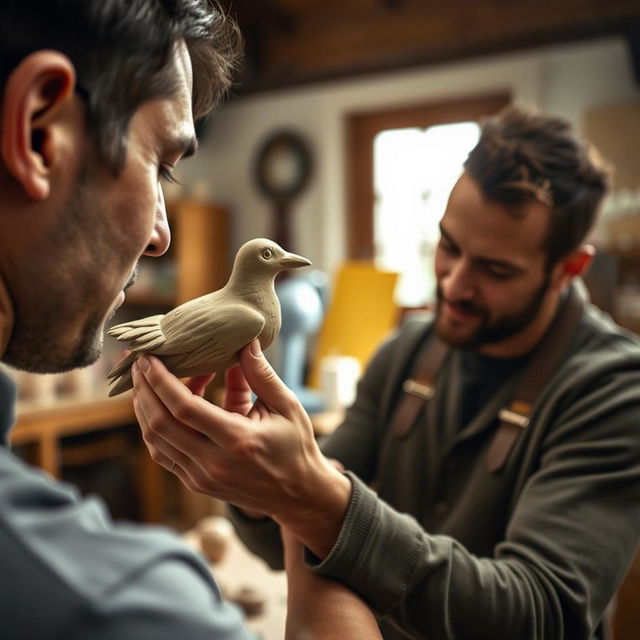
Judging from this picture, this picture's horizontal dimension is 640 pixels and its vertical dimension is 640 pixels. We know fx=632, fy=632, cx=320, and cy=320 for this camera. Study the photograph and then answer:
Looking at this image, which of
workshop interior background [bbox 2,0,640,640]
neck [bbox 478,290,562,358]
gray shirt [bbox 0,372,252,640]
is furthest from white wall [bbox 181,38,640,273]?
gray shirt [bbox 0,372,252,640]

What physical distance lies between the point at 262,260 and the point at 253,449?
0.21 meters

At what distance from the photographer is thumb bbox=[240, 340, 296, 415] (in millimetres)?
665

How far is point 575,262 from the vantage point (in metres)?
1.10

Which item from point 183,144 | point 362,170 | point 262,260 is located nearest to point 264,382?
A: point 262,260

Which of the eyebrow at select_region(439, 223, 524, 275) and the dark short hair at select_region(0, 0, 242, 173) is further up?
the dark short hair at select_region(0, 0, 242, 173)

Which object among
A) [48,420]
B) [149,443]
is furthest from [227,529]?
[48,420]

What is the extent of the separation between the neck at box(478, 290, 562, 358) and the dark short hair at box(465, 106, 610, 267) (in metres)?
0.08

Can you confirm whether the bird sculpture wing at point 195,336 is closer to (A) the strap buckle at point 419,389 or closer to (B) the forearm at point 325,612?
(B) the forearm at point 325,612

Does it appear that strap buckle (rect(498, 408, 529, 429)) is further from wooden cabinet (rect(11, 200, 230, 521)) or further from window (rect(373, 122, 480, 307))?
window (rect(373, 122, 480, 307))

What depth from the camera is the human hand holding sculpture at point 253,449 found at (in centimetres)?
63

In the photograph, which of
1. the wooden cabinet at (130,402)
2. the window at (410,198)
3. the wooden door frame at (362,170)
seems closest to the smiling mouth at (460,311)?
the wooden cabinet at (130,402)

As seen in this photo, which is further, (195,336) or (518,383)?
(518,383)

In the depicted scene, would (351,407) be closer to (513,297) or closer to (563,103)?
(513,297)

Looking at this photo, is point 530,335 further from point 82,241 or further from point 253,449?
point 82,241
